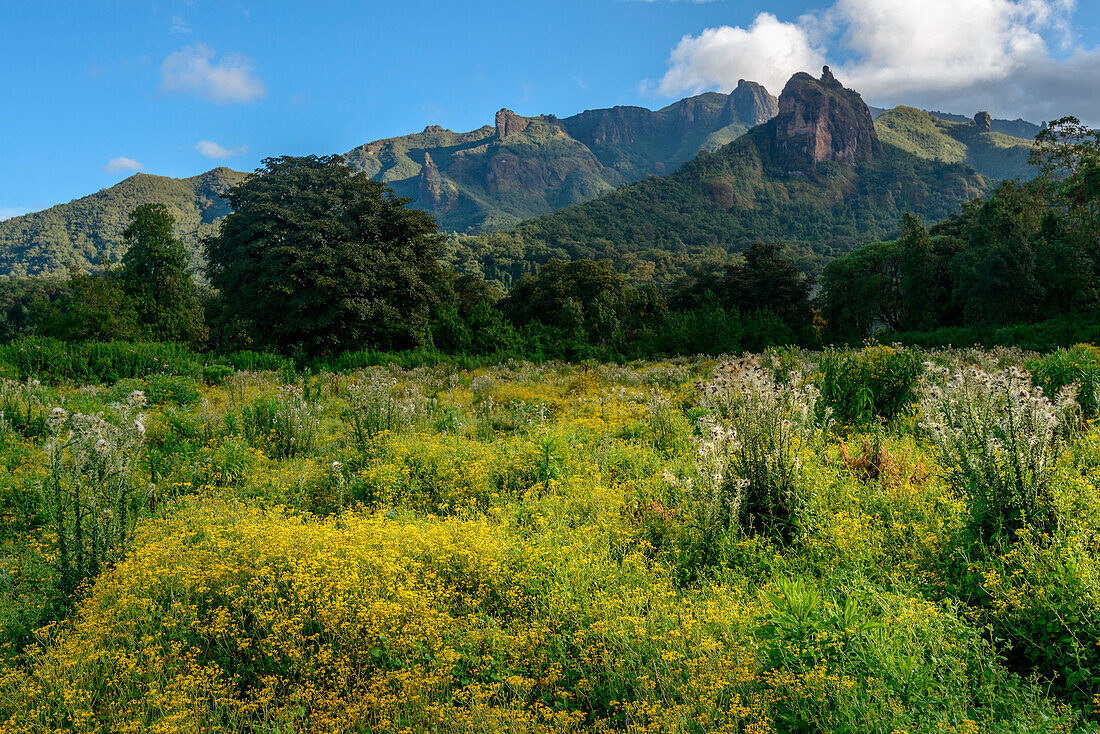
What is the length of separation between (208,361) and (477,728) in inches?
595

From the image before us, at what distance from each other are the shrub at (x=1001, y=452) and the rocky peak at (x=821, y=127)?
136374 millimetres

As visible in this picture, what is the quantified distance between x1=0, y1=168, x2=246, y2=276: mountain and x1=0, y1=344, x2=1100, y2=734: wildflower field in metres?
99.1

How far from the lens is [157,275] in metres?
35.6

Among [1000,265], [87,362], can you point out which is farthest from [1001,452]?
[1000,265]

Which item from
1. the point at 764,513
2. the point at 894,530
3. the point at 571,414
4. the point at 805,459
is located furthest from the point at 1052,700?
the point at 571,414

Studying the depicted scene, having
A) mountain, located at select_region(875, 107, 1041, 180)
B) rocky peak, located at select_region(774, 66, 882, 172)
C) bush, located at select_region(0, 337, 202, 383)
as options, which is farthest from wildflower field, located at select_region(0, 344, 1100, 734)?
mountain, located at select_region(875, 107, 1041, 180)

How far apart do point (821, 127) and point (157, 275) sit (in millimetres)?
138959

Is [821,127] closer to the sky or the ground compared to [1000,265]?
closer to the sky

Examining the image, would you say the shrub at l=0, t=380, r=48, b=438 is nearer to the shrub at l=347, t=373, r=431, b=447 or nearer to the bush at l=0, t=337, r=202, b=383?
the bush at l=0, t=337, r=202, b=383

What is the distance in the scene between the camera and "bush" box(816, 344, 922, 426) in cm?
792

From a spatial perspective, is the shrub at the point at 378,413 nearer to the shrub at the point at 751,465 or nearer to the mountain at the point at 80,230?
the shrub at the point at 751,465

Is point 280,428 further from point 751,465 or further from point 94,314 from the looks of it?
point 94,314

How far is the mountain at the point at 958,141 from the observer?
14425 cm

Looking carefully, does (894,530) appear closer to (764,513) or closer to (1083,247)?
(764,513)
